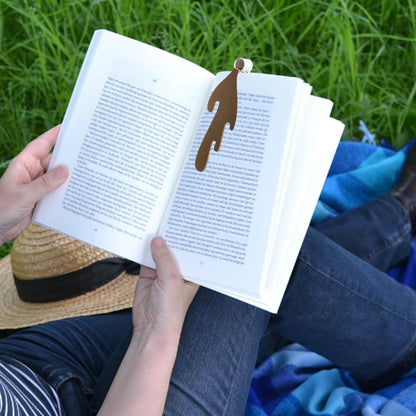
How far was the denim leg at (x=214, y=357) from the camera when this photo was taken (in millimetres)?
927

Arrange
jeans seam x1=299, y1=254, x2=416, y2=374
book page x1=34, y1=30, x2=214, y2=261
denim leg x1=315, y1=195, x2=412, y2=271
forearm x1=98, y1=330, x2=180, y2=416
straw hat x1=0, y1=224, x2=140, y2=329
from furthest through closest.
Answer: denim leg x1=315, y1=195, x2=412, y2=271, straw hat x1=0, y1=224, x2=140, y2=329, jeans seam x1=299, y1=254, x2=416, y2=374, book page x1=34, y1=30, x2=214, y2=261, forearm x1=98, y1=330, x2=180, y2=416

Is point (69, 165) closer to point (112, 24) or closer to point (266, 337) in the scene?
point (266, 337)

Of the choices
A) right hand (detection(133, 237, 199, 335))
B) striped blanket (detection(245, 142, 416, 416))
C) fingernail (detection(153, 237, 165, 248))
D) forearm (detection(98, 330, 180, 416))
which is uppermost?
fingernail (detection(153, 237, 165, 248))

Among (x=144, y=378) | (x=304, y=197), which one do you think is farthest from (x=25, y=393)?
(x=304, y=197)

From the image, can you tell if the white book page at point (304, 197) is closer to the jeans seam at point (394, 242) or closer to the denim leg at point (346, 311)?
the denim leg at point (346, 311)

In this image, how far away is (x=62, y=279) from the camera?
4.02 ft

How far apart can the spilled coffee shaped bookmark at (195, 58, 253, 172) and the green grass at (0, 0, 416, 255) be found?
77 centimetres

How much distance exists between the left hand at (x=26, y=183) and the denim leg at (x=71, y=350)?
20 centimetres

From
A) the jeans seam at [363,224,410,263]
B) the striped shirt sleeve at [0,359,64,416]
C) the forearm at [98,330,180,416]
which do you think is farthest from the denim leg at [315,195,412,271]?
the striped shirt sleeve at [0,359,64,416]

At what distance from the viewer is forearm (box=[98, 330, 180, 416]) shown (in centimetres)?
83

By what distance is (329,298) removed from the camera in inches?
43.0

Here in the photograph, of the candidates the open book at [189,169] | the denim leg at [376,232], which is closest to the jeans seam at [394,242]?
the denim leg at [376,232]

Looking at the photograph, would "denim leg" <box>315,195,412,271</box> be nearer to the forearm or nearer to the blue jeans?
the blue jeans

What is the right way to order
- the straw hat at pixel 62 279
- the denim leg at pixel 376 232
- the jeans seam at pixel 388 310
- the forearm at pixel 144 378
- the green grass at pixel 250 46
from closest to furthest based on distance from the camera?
the forearm at pixel 144 378 < the jeans seam at pixel 388 310 < the straw hat at pixel 62 279 < the denim leg at pixel 376 232 < the green grass at pixel 250 46
